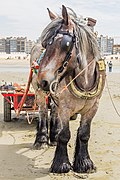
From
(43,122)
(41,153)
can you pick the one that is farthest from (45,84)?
(43,122)

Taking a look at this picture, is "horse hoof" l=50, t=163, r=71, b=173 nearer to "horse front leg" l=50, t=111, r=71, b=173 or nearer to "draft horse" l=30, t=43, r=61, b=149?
"horse front leg" l=50, t=111, r=71, b=173

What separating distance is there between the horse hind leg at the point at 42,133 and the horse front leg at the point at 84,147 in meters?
1.33

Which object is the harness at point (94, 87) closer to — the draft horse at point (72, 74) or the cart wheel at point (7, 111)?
the draft horse at point (72, 74)

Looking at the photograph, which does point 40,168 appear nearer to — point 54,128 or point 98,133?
point 54,128

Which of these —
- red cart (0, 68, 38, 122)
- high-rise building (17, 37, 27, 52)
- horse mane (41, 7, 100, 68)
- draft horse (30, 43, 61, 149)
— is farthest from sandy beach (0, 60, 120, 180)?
high-rise building (17, 37, 27, 52)

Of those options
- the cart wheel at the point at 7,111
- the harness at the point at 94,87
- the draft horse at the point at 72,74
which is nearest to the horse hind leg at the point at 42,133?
the draft horse at the point at 72,74

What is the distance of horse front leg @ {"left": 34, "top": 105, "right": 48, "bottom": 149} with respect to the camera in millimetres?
5867

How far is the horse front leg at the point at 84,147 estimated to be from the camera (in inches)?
180

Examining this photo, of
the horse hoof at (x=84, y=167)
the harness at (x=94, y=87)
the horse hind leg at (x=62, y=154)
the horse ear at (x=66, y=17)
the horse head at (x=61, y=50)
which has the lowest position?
the horse hoof at (x=84, y=167)

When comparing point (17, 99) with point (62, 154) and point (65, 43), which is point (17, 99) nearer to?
point (62, 154)

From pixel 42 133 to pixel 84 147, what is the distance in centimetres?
154

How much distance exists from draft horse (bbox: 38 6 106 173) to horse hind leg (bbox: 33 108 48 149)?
1302 millimetres

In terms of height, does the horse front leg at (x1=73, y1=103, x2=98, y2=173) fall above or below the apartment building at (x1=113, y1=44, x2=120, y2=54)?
below

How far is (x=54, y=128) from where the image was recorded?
20.2ft
